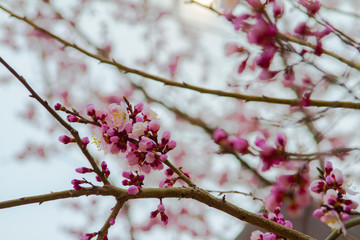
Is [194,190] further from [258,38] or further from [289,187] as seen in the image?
[258,38]

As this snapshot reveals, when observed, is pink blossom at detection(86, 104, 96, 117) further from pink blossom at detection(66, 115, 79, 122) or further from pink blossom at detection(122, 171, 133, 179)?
pink blossom at detection(122, 171, 133, 179)

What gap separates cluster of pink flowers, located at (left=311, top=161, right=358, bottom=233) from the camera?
37.5 inches

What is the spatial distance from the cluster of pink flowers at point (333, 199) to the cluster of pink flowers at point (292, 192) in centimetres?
18

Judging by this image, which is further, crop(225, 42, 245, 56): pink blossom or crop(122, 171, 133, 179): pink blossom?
crop(225, 42, 245, 56): pink blossom

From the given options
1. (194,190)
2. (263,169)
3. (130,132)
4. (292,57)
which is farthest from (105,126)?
(292,57)

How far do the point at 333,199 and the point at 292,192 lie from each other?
0.29 metres

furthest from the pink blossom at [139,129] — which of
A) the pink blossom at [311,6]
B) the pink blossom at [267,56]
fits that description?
the pink blossom at [311,6]

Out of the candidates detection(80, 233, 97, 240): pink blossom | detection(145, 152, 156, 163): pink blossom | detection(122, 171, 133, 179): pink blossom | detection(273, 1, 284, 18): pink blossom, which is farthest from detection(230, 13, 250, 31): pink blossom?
detection(80, 233, 97, 240): pink blossom

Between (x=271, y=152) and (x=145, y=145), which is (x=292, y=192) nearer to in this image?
(x=271, y=152)

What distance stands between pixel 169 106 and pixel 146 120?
258cm

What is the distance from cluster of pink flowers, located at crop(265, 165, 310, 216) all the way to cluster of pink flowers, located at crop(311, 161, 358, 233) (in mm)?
178

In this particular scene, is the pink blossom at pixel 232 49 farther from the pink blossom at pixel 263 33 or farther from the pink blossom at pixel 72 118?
the pink blossom at pixel 72 118

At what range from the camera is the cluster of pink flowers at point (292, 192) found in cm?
78

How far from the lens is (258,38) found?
0.99 meters
